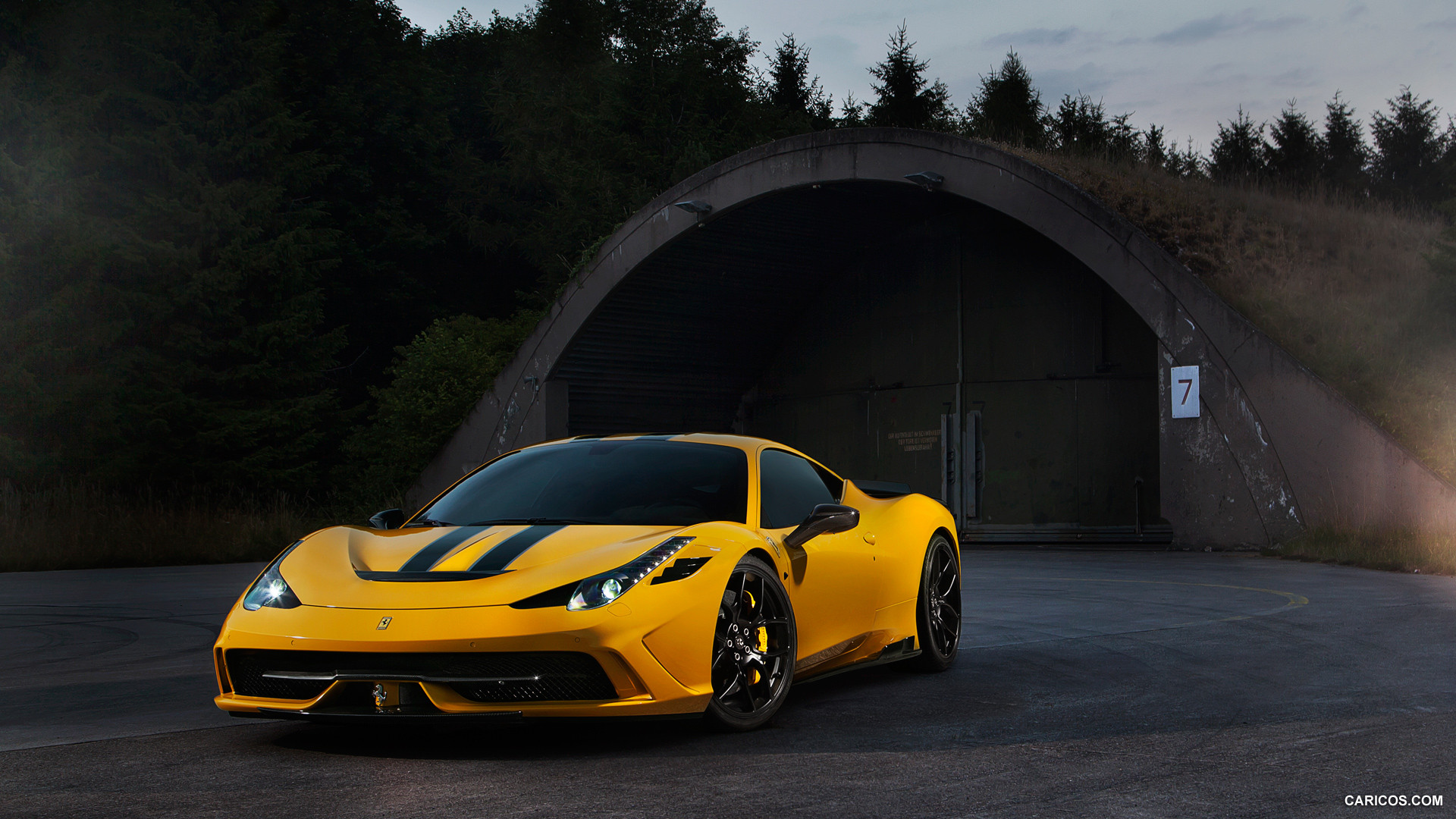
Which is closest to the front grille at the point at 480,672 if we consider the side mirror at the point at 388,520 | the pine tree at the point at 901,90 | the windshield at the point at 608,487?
the windshield at the point at 608,487

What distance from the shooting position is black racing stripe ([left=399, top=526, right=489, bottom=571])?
200 inches

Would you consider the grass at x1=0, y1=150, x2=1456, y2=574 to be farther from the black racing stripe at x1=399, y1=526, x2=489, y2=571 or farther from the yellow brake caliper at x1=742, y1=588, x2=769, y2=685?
the black racing stripe at x1=399, y1=526, x2=489, y2=571

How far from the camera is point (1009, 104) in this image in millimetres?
65812

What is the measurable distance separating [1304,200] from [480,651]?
26475mm

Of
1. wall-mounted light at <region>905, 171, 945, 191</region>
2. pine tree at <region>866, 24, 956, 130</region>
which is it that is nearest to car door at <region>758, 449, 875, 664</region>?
wall-mounted light at <region>905, 171, 945, 191</region>

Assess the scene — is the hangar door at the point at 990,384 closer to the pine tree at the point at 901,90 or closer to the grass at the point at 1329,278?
the grass at the point at 1329,278

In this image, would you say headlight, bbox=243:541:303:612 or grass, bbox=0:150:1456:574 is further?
grass, bbox=0:150:1456:574

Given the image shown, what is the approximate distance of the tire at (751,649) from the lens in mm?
Result: 5234

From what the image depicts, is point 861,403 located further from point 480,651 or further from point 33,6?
point 33,6

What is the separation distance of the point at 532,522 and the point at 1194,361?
51.8 ft

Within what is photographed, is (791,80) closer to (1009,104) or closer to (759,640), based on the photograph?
(1009,104)

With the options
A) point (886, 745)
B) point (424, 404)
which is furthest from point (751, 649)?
point (424, 404)

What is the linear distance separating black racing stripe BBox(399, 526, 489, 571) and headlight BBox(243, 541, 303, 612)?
1.41 ft

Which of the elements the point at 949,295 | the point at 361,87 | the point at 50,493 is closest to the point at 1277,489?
the point at 949,295
